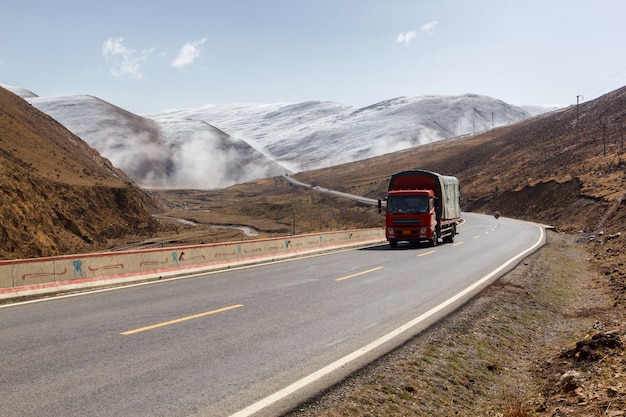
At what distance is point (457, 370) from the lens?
7020 mm

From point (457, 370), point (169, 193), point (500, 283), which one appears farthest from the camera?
point (169, 193)

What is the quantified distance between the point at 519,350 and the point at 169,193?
141561mm

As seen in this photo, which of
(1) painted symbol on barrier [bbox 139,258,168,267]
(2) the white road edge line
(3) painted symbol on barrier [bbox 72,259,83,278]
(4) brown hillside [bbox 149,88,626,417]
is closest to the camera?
(2) the white road edge line

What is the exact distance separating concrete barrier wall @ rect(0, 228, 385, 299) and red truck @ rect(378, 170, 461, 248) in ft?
19.2

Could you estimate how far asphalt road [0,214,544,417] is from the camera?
5.46 meters

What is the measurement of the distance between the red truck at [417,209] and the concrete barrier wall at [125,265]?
19.2 ft

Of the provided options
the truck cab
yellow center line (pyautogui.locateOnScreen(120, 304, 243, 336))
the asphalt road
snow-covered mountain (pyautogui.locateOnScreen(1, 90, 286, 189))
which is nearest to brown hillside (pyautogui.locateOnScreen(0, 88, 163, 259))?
the truck cab

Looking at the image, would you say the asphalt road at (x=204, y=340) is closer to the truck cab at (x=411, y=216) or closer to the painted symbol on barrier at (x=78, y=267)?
the painted symbol on barrier at (x=78, y=267)

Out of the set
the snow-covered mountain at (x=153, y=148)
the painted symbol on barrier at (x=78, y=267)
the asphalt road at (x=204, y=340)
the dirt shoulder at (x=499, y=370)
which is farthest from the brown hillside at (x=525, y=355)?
the snow-covered mountain at (x=153, y=148)

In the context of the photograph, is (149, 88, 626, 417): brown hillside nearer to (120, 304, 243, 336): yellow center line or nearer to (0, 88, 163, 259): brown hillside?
(120, 304, 243, 336): yellow center line

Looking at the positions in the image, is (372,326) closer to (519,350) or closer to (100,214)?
(519,350)

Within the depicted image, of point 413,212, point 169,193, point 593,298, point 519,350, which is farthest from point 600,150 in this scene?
point 169,193

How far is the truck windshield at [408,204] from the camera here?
87.2 ft

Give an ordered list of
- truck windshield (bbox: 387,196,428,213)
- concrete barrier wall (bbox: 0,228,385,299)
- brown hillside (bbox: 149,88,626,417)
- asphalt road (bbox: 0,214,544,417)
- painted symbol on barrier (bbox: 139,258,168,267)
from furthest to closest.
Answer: truck windshield (bbox: 387,196,428,213) → painted symbol on barrier (bbox: 139,258,168,267) → concrete barrier wall (bbox: 0,228,385,299) → brown hillside (bbox: 149,88,626,417) → asphalt road (bbox: 0,214,544,417)
